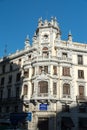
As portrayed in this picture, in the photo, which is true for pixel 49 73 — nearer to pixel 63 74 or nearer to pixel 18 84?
pixel 63 74

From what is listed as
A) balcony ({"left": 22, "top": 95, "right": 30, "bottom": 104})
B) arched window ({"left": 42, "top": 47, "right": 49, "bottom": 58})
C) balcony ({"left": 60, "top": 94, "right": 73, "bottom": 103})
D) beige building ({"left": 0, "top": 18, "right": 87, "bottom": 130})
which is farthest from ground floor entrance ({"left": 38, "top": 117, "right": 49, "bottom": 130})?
arched window ({"left": 42, "top": 47, "right": 49, "bottom": 58})

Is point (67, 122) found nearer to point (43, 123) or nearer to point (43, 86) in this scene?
point (43, 123)

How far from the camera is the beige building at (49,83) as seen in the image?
4397 cm

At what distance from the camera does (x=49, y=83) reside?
44.8m

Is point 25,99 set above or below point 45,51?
below

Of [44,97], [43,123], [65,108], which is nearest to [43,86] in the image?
[44,97]

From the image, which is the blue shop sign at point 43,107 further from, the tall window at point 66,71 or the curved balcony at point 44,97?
the tall window at point 66,71

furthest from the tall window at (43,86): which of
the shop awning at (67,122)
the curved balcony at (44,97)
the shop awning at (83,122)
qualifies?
the shop awning at (83,122)

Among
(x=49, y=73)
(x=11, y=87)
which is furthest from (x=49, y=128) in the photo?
(x=11, y=87)

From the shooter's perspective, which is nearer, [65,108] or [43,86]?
[43,86]

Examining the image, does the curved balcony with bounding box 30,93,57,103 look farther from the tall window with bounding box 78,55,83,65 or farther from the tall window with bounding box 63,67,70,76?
the tall window with bounding box 78,55,83,65

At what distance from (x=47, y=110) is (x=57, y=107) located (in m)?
1.97

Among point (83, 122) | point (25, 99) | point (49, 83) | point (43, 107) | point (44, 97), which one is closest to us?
point (44, 97)

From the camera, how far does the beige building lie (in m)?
44.0
